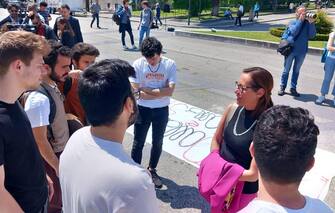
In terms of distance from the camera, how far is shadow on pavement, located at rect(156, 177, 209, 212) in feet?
13.3

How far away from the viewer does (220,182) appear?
2678 millimetres

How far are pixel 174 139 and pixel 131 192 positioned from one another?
4.41 meters

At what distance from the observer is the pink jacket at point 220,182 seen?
2.65 meters

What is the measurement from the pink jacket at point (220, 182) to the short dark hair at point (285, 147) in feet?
3.65

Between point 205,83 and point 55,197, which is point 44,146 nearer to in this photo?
point 55,197

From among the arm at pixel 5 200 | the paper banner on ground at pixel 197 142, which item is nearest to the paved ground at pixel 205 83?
the paper banner on ground at pixel 197 142

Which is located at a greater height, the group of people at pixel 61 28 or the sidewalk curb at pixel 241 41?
the group of people at pixel 61 28

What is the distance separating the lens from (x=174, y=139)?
19.4 feet

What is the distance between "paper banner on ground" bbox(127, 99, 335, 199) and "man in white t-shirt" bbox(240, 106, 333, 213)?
2.90 m

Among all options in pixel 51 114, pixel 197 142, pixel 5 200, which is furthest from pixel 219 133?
pixel 197 142

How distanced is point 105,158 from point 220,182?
1.29 m

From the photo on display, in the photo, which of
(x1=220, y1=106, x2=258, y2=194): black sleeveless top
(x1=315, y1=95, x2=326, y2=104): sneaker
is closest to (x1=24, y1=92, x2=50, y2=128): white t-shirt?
(x1=220, y1=106, x2=258, y2=194): black sleeveless top

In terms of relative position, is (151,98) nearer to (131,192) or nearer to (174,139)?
(174,139)

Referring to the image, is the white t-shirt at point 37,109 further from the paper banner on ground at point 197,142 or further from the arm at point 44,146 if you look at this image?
the paper banner on ground at point 197,142
